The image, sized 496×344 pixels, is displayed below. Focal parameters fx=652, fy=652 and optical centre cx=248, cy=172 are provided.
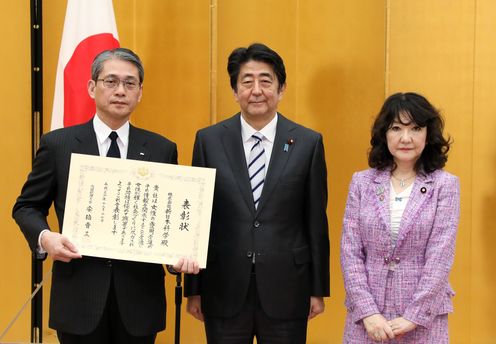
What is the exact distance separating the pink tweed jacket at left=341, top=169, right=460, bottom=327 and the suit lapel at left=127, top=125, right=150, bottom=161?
0.81m

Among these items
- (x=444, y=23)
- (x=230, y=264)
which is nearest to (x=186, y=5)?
(x=444, y=23)

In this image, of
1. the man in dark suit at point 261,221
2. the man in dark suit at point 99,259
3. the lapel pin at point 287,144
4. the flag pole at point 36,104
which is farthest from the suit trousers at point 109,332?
the flag pole at point 36,104

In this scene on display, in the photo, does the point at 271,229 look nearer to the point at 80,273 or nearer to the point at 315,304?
the point at 315,304

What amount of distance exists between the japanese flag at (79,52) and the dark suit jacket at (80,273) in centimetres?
125

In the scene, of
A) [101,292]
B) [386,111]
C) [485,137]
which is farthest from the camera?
[485,137]

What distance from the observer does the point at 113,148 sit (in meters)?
2.32

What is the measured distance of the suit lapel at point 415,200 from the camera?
2.25 meters

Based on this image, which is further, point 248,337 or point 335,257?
point 335,257

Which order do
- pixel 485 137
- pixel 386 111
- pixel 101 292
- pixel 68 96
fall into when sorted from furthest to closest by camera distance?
pixel 485 137, pixel 68 96, pixel 386 111, pixel 101 292

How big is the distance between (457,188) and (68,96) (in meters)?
2.17

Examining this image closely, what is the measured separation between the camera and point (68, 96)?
3.55 m

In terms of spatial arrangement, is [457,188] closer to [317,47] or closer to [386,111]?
[386,111]

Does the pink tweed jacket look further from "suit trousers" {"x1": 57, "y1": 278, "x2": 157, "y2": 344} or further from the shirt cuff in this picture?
the shirt cuff

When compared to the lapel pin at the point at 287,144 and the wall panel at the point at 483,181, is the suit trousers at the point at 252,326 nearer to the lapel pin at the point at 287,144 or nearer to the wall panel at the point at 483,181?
the lapel pin at the point at 287,144
